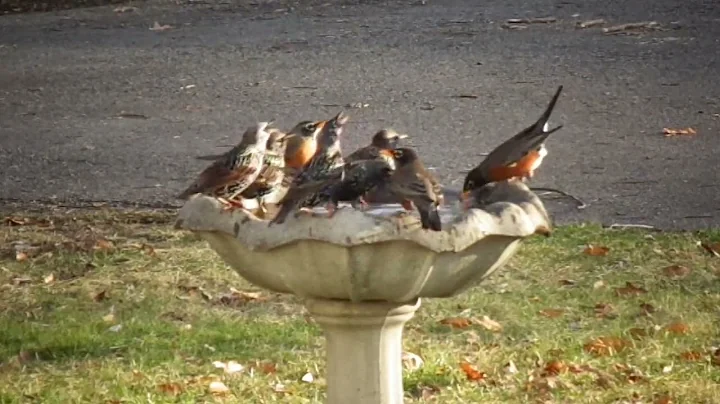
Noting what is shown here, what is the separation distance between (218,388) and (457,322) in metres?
1.38

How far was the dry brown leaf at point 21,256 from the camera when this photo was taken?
26.4 feet

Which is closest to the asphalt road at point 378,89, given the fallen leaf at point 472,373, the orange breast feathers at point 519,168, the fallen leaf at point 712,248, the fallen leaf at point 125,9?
the fallen leaf at point 125,9

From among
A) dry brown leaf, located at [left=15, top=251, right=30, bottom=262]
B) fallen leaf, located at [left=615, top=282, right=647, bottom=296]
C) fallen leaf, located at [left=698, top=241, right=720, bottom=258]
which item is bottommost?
dry brown leaf, located at [left=15, top=251, right=30, bottom=262]

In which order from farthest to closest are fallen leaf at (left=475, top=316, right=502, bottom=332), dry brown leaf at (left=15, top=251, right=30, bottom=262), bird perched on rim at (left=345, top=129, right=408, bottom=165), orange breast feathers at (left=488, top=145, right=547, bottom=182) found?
dry brown leaf at (left=15, top=251, right=30, bottom=262) < fallen leaf at (left=475, top=316, right=502, bottom=332) < orange breast feathers at (left=488, top=145, right=547, bottom=182) < bird perched on rim at (left=345, top=129, right=408, bottom=165)

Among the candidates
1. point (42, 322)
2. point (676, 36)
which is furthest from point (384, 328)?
point (676, 36)

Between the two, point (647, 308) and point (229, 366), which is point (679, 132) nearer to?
point (647, 308)

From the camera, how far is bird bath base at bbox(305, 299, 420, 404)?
4.84 m

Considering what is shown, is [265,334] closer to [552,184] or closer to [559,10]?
[552,184]

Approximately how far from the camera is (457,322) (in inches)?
271

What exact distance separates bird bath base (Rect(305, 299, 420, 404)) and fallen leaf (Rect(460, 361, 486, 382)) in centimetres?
100

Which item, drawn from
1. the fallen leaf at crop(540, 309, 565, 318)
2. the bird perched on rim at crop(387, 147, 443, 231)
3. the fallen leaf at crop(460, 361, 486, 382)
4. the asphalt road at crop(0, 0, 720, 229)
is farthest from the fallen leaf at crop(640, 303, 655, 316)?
the bird perched on rim at crop(387, 147, 443, 231)

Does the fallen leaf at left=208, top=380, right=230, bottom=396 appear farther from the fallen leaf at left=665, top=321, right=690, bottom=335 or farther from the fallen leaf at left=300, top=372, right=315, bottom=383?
the fallen leaf at left=665, top=321, right=690, bottom=335

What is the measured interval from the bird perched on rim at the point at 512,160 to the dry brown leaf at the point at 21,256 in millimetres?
3059

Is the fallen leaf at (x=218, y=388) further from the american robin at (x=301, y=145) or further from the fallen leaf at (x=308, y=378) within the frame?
the american robin at (x=301, y=145)
